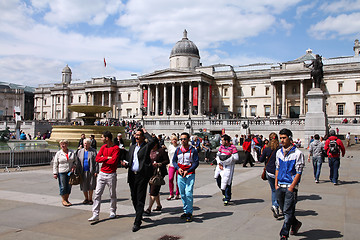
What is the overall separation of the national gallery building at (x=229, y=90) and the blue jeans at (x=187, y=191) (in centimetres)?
4825

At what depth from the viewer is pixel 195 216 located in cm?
804

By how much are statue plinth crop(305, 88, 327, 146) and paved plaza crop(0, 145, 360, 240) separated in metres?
16.6

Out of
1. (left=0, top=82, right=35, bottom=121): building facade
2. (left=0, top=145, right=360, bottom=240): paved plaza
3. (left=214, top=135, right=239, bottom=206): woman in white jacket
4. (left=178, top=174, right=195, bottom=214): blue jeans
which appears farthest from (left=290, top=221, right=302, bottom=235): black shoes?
(left=0, top=82, right=35, bottom=121): building facade

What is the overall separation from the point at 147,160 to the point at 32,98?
114542 mm

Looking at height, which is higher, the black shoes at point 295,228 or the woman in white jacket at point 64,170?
the woman in white jacket at point 64,170

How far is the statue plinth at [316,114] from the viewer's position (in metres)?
27.4

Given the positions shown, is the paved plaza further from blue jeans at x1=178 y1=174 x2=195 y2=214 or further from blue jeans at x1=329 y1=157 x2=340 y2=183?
blue jeans at x1=329 y1=157 x2=340 y2=183

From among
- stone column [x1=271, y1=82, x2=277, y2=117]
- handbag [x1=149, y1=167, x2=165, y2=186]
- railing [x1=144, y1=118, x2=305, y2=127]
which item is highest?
stone column [x1=271, y1=82, x2=277, y2=117]

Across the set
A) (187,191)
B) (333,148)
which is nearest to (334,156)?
(333,148)

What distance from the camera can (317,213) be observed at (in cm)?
825

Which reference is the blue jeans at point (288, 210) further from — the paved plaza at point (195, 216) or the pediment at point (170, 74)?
the pediment at point (170, 74)

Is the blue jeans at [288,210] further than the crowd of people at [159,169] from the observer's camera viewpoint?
No

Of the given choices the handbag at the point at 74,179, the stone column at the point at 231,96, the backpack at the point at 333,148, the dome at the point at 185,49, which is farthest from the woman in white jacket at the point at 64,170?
the dome at the point at 185,49

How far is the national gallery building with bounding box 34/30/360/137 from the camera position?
62344mm
